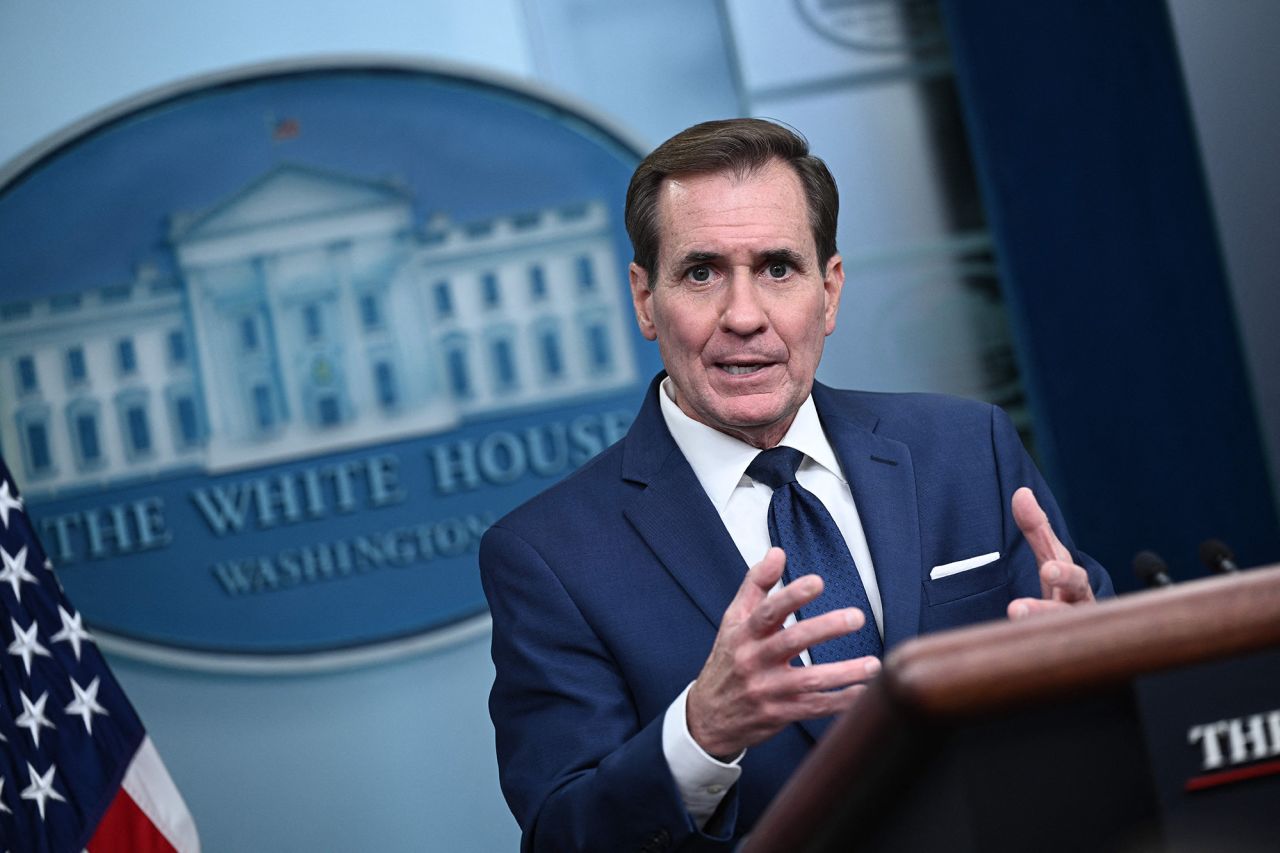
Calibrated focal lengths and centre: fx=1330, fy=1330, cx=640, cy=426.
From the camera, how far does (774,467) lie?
1663 mm

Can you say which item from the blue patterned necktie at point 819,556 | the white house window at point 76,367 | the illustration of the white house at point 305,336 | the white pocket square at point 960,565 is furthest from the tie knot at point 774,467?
the white house window at point 76,367

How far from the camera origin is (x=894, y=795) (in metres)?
0.69

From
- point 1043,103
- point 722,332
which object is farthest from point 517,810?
point 1043,103

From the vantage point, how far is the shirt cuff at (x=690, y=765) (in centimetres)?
126

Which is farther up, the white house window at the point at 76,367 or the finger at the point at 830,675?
the white house window at the point at 76,367

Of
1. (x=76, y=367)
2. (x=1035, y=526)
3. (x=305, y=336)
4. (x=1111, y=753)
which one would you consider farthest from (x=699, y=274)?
(x=76, y=367)

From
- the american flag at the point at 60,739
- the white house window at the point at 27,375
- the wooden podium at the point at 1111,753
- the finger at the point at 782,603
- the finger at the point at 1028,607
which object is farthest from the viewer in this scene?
the white house window at the point at 27,375

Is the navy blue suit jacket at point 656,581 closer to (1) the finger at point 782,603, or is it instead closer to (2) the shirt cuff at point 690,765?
(2) the shirt cuff at point 690,765

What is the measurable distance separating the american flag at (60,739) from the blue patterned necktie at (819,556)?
1447mm

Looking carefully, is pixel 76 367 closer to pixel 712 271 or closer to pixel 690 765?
pixel 712 271

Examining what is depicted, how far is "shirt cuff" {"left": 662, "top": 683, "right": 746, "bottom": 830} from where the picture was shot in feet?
4.13

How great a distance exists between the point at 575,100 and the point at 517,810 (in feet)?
6.81

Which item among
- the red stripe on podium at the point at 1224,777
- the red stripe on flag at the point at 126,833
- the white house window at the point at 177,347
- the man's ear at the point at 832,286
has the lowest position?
the red stripe on flag at the point at 126,833

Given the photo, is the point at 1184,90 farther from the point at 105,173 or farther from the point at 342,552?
the point at 105,173
